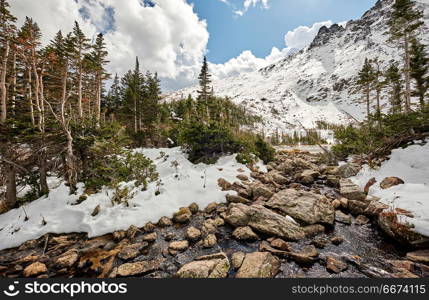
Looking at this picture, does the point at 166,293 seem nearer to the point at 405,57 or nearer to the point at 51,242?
the point at 51,242

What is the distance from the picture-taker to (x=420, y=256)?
4.20m

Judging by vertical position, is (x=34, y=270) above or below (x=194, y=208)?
below

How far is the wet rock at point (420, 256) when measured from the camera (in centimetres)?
411

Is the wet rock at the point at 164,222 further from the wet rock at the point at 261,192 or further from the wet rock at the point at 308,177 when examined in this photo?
the wet rock at the point at 308,177

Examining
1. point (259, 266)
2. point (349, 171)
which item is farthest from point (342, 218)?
point (349, 171)

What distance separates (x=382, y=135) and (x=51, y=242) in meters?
17.4

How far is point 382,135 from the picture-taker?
10.3m

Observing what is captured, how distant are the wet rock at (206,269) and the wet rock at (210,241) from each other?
0.78 m

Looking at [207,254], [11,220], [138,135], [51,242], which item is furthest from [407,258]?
[138,135]

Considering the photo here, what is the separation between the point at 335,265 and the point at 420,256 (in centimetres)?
216

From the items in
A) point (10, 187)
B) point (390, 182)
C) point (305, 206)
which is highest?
point (10, 187)

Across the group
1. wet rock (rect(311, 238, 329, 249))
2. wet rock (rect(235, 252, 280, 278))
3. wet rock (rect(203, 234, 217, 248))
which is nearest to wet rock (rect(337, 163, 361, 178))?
wet rock (rect(311, 238, 329, 249))

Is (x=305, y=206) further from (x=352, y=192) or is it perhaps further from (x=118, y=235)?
(x=118, y=235)

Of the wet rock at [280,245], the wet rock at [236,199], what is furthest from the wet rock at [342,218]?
the wet rock at [236,199]
